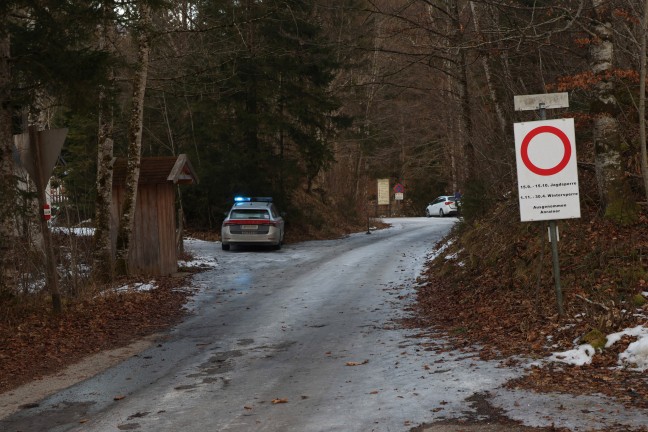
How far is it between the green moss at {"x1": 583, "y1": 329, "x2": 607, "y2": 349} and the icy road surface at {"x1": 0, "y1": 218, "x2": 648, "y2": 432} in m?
0.95

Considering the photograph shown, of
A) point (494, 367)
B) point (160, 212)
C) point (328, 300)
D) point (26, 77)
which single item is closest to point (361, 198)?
point (160, 212)

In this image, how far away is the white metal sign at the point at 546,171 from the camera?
9.26 meters

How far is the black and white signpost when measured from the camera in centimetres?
927

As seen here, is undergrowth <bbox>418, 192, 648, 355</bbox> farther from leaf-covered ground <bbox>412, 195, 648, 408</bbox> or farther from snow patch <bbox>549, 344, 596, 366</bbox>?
snow patch <bbox>549, 344, 596, 366</bbox>

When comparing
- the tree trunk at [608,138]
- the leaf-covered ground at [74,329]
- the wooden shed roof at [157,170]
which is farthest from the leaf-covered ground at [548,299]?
the wooden shed roof at [157,170]

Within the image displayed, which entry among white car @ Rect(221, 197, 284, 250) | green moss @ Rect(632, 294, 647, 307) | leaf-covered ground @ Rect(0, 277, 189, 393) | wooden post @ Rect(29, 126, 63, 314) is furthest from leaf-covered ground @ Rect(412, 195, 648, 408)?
Result: white car @ Rect(221, 197, 284, 250)

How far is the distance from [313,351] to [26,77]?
20.2 feet

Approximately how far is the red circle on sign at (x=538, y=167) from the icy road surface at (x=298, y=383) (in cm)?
248

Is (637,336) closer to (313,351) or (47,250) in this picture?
(313,351)

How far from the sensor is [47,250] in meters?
11.2

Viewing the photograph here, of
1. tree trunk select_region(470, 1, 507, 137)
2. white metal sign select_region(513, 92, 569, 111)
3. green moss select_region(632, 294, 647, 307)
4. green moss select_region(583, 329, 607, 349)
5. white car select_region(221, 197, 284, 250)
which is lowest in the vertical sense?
green moss select_region(583, 329, 607, 349)

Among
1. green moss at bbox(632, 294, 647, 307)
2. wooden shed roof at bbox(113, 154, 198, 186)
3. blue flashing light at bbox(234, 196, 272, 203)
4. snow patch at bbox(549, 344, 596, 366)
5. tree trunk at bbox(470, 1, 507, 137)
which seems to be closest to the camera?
snow patch at bbox(549, 344, 596, 366)

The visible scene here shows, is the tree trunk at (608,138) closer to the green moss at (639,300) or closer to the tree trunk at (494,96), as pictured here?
the green moss at (639,300)

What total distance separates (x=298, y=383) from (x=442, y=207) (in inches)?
1925
